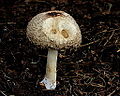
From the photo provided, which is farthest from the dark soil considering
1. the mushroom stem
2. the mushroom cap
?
the mushroom cap

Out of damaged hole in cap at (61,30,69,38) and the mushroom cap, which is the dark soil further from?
damaged hole in cap at (61,30,69,38)

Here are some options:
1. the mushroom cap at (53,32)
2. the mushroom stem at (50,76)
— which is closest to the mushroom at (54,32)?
the mushroom cap at (53,32)

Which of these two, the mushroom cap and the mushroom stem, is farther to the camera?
the mushroom stem

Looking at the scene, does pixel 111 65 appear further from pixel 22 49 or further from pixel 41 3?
pixel 41 3

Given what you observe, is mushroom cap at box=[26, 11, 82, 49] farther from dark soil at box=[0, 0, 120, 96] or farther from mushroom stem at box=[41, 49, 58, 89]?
mushroom stem at box=[41, 49, 58, 89]

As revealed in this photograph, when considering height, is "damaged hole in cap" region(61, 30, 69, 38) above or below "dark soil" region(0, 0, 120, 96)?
above

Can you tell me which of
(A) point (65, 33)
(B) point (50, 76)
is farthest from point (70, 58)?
(A) point (65, 33)

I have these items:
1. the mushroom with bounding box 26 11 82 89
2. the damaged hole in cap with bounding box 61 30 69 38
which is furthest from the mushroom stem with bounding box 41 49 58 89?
the damaged hole in cap with bounding box 61 30 69 38

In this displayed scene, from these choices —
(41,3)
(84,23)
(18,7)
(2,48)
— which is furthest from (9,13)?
(84,23)

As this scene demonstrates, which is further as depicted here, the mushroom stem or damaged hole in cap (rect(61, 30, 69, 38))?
the mushroom stem

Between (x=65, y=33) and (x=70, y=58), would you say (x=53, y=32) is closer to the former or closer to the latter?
(x=65, y=33)
